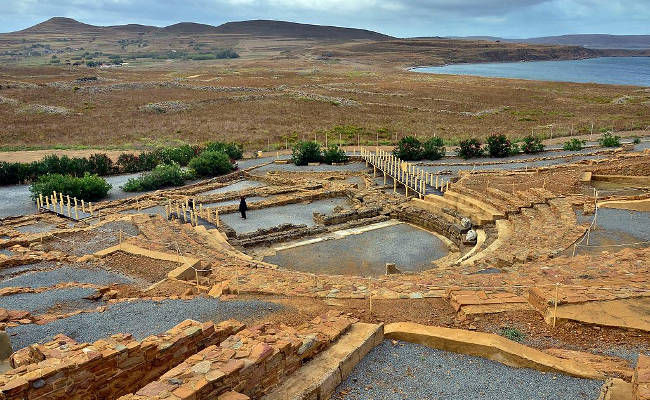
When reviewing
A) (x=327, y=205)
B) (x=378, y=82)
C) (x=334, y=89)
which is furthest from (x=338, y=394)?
(x=378, y=82)

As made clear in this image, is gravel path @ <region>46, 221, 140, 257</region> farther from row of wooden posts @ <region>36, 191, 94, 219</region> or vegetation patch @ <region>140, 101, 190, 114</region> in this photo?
vegetation patch @ <region>140, 101, 190, 114</region>

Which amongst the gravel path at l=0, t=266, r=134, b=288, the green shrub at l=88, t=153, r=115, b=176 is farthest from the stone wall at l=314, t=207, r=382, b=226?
the green shrub at l=88, t=153, r=115, b=176

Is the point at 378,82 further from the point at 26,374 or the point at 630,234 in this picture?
the point at 26,374

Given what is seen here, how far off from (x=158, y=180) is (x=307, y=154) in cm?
1095

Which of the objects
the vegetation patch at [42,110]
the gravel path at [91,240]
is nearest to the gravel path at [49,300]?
the gravel path at [91,240]

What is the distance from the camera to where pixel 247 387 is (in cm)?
641

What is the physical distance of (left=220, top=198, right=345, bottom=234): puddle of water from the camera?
2182cm

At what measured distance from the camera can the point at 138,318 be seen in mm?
9422

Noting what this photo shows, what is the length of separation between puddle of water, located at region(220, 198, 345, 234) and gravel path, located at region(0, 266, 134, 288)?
26.2 feet

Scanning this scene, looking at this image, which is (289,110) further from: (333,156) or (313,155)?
(333,156)

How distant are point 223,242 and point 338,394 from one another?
40.1 ft

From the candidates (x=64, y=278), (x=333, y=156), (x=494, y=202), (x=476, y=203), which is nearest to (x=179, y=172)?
(x=333, y=156)

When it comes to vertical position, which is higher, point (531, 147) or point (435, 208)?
point (531, 147)

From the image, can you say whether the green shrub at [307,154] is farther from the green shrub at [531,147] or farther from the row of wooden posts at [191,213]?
the green shrub at [531,147]
